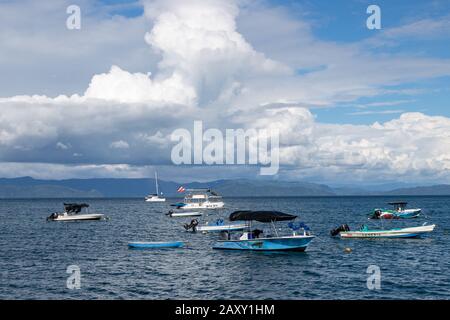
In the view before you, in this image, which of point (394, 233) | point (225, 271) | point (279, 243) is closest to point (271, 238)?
point (279, 243)

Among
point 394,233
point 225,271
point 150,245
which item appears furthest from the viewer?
point 394,233

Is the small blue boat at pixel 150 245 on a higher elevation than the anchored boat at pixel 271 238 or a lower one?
lower

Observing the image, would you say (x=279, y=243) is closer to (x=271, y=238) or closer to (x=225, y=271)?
(x=271, y=238)

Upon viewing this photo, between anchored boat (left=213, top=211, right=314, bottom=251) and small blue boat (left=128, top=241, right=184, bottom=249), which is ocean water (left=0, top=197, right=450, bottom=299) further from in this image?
small blue boat (left=128, top=241, right=184, bottom=249)

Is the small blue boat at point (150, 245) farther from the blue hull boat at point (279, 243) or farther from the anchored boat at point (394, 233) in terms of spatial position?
the anchored boat at point (394, 233)

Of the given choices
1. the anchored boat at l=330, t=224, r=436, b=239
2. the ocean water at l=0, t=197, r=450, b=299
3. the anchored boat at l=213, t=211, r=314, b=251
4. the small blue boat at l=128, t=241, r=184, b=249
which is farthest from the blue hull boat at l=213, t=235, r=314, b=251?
the anchored boat at l=330, t=224, r=436, b=239

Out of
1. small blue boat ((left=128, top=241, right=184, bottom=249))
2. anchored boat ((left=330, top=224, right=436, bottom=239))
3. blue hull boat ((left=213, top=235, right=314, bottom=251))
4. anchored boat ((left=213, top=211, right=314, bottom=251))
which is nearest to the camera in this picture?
anchored boat ((left=213, top=211, right=314, bottom=251))

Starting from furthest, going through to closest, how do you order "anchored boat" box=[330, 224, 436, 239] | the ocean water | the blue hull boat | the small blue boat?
1. "anchored boat" box=[330, 224, 436, 239]
2. the small blue boat
3. the blue hull boat
4. the ocean water

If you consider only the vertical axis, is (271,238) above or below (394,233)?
above

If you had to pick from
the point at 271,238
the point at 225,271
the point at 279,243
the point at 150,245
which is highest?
the point at 271,238

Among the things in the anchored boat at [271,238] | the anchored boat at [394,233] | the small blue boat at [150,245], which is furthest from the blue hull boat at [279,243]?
the anchored boat at [394,233]

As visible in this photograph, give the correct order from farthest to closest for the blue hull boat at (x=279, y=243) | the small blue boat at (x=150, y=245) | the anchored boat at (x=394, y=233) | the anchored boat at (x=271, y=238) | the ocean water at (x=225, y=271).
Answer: the anchored boat at (x=394, y=233) < the small blue boat at (x=150, y=245) < the blue hull boat at (x=279, y=243) < the anchored boat at (x=271, y=238) < the ocean water at (x=225, y=271)

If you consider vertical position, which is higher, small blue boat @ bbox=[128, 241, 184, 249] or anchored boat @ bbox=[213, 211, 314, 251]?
anchored boat @ bbox=[213, 211, 314, 251]
